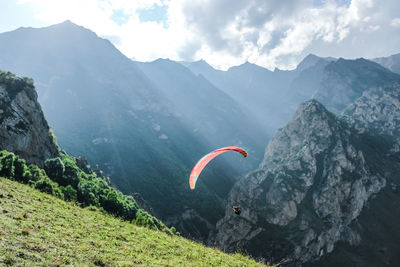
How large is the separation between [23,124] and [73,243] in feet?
180

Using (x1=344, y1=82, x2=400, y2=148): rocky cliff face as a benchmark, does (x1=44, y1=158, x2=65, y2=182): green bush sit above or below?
below

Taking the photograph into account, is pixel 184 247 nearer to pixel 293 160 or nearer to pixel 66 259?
pixel 66 259

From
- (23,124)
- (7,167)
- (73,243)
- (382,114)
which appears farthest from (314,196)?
(73,243)

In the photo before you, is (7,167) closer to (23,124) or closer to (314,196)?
(23,124)

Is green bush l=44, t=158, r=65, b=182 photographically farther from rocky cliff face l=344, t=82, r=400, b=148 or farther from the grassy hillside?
rocky cliff face l=344, t=82, r=400, b=148

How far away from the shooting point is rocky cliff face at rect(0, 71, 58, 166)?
48.3 meters

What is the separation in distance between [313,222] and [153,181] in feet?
363

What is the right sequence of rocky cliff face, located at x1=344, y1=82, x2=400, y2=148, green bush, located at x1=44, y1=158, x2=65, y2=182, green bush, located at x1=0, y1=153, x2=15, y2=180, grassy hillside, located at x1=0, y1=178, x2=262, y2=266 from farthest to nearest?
rocky cliff face, located at x1=344, y1=82, x2=400, y2=148
green bush, located at x1=44, y1=158, x2=65, y2=182
green bush, located at x1=0, y1=153, x2=15, y2=180
grassy hillside, located at x1=0, y1=178, x2=262, y2=266

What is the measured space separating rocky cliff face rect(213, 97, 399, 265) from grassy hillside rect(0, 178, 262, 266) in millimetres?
92659

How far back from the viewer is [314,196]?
396ft

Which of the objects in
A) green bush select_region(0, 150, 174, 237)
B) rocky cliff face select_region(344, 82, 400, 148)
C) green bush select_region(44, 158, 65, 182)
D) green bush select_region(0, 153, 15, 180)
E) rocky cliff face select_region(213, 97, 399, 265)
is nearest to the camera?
green bush select_region(0, 153, 15, 180)

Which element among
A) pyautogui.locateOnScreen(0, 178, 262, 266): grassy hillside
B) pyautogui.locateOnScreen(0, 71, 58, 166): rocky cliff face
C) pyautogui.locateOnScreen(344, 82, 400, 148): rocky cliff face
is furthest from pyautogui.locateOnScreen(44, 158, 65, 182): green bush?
pyautogui.locateOnScreen(344, 82, 400, 148): rocky cliff face

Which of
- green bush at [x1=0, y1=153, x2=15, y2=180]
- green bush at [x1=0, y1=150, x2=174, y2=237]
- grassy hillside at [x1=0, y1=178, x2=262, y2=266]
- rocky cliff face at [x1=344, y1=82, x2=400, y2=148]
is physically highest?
rocky cliff face at [x1=344, y1=82, x2=400, y2=148]

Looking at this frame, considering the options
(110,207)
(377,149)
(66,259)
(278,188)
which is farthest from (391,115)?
(66,259)
